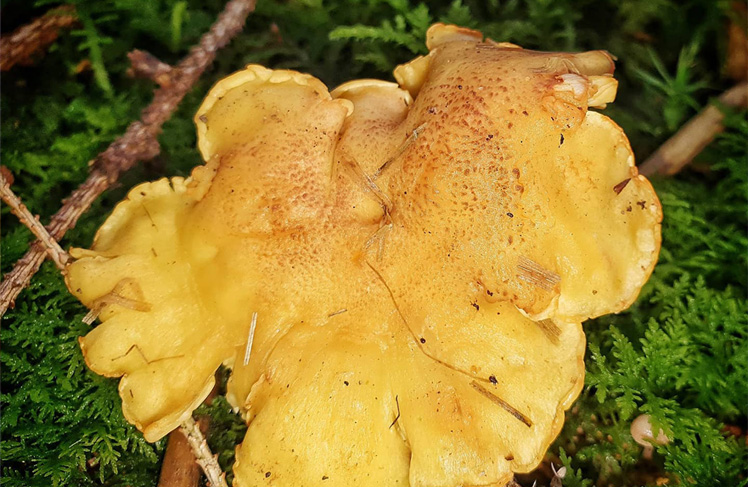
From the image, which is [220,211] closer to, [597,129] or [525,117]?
[525,117]

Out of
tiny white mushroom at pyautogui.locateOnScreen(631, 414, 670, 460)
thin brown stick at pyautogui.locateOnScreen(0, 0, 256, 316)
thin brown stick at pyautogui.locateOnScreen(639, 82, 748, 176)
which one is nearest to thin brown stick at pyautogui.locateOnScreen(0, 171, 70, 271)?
thin brown stick at pyautogui.locateOnScreen(0, 0, 256, 316)

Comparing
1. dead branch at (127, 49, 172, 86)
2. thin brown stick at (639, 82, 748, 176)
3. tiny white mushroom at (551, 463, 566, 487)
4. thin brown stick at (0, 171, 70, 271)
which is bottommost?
tiny white mushroom at (551, 463, 566, 487)

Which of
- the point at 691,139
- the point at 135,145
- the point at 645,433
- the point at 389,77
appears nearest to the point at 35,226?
the point at 135,145

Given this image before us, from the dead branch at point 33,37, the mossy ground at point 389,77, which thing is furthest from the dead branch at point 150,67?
the dead branch at point 33,37

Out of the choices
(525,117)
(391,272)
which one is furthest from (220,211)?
(525,117)

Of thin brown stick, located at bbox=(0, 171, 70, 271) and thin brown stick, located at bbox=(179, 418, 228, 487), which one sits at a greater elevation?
thin brown stick, located at bbox=(0, 171, 70, 271)

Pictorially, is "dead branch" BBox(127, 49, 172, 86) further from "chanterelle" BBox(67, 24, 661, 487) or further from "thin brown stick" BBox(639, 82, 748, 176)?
"thin brown stick" BBox(639, 82, 748, 176)

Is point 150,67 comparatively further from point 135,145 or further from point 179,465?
point 179,465

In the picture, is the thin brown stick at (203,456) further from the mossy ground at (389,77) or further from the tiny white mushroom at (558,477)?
the tiny white mushroom at (558,477)
